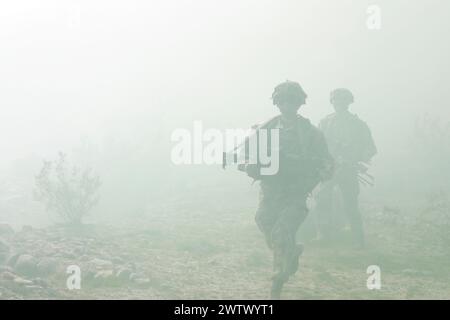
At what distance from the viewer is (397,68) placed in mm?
35719

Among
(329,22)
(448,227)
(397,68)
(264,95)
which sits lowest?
(448,227)

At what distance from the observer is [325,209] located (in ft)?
37.4

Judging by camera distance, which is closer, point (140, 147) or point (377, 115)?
point (140, 147)

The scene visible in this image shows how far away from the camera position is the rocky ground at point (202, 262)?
7.36 m

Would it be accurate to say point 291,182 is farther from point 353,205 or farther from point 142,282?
point 353,205

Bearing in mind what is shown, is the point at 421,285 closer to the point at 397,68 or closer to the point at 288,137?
the point at 288,137

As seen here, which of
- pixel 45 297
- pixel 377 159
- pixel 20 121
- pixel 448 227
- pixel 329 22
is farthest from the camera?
pixel 329 22

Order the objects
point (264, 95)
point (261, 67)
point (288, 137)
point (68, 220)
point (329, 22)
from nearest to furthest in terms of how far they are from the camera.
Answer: point (288, 137) < point (68, 220) < point (264, 95) < point (261, 67) < point (329, 22)

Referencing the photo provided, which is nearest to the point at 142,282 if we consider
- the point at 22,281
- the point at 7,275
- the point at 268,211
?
the point at 22,281

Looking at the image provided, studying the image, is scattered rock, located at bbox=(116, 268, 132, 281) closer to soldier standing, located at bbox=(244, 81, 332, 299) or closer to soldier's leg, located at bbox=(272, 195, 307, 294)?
soldier standing, located at bbox=(244, 81, 332, 299)

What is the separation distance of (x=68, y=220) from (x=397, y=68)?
2850 centimetres

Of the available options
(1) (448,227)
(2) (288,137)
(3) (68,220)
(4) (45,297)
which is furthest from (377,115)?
(4) (45,297)

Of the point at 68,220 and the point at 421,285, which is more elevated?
the point at 68,220

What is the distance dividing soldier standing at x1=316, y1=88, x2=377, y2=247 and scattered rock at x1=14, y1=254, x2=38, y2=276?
5947mm
